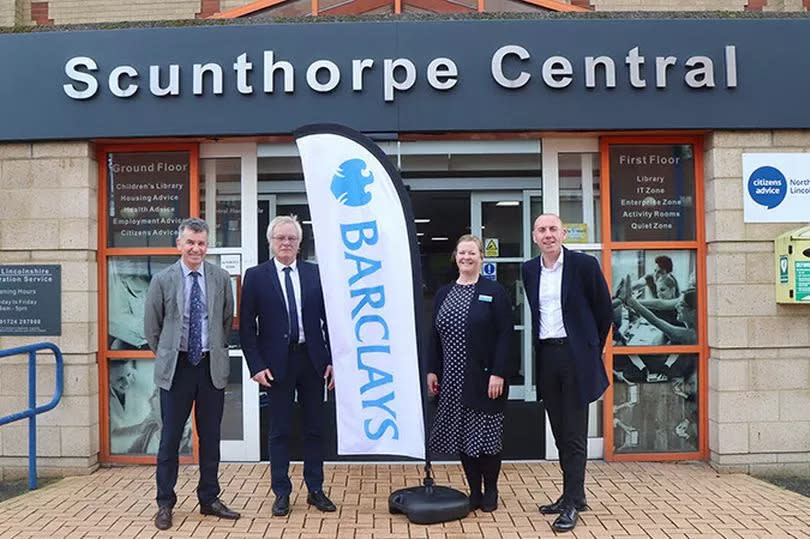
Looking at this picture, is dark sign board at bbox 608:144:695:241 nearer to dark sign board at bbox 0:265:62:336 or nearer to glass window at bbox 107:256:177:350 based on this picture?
glass window at bbox 107:256:177:350

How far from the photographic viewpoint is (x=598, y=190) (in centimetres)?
603

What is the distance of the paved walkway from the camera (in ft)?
14.0

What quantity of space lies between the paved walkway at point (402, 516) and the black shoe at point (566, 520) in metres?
0.05

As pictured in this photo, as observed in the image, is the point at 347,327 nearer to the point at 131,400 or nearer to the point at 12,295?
the point at 131,400

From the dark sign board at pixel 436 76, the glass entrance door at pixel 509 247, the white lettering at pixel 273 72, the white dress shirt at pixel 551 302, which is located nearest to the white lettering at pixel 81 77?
the dark sign board at pixel 436 76

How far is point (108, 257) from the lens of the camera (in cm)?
602

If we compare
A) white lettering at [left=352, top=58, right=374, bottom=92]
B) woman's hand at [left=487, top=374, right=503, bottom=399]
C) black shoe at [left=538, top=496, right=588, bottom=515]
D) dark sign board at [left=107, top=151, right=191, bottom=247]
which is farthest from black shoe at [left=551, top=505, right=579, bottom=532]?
dark sign board at [left=107, top=151, right=191, bottom=247]

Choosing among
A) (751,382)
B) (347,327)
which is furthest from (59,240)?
(751,382)

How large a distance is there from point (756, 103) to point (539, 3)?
6.14 ft

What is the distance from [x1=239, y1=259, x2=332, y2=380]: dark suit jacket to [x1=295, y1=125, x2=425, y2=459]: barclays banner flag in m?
0.22

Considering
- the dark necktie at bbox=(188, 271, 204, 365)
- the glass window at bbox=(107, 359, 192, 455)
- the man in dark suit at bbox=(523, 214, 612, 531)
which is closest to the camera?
the man in dark suit at bbox=(523, 214, 612, 531)

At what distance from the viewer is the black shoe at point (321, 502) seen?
15.0ft

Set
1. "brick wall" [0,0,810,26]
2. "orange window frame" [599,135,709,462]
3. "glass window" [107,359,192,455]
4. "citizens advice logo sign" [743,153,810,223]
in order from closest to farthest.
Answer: "citizens advice logo sign" [743,153,810,223] → "orange window frame" [599,135,709,462] → "glass window" [107,359,192,455] → "brick wall" [0,0,810,26]

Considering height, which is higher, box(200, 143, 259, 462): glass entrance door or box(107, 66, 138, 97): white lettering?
box(107, 66, 138, 97): white lettering
